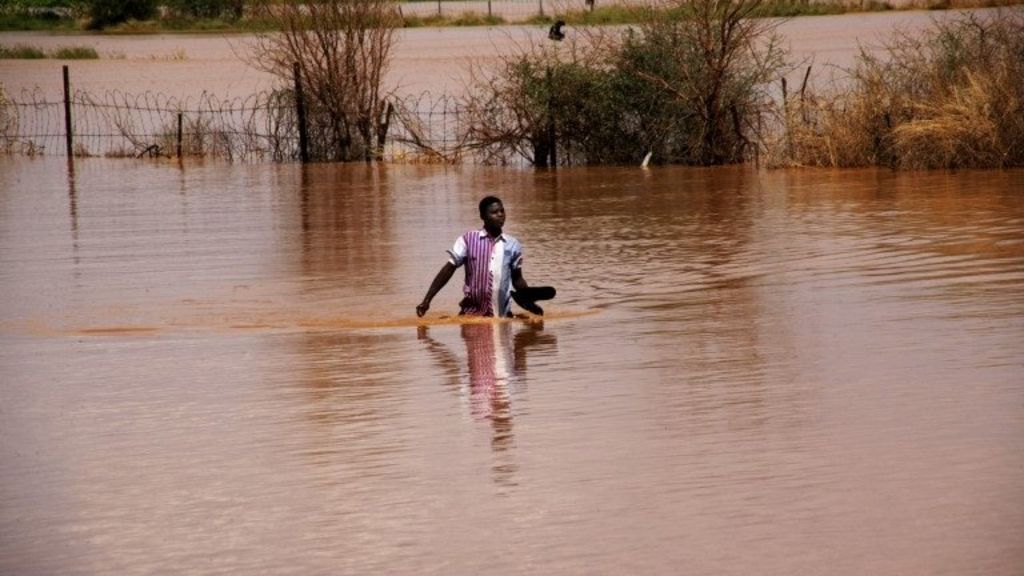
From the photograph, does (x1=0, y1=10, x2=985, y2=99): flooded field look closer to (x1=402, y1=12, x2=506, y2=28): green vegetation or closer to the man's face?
(x1=402, y1=12, x2=506, y2=28): green vegetation

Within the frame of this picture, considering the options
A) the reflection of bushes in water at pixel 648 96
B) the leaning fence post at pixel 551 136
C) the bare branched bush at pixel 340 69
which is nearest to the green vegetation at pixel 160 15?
the bare branched bush at pixel 340 69

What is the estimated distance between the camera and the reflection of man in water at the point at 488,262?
1407 centimetres

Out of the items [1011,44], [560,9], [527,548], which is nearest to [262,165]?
[1011,44]

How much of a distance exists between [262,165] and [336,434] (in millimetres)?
23344

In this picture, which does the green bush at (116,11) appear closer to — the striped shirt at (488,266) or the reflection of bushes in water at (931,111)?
the reflection of bushes in water at (931,111)

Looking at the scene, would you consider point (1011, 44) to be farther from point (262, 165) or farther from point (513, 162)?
point (262, 165)

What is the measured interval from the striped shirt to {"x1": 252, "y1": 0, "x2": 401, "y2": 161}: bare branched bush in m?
19.0

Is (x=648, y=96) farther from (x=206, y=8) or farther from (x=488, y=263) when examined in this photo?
(x=206, y=8)

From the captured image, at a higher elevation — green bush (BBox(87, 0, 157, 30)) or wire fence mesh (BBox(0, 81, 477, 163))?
green bush (BBox(87, 0, 157, 30))

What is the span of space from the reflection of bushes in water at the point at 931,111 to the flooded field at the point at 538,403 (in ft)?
16.1

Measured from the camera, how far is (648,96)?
3048 centimetres

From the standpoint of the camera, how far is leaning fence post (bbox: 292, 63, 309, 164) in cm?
3294

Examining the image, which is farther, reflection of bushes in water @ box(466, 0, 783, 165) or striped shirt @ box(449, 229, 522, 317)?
reflection of bushes in water @ box(466, 0, 783, 165)

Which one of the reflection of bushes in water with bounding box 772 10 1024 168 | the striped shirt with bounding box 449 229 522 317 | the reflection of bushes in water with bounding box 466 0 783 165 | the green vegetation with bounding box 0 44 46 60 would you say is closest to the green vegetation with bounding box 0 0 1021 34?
the green vegetation with bounding box 0 44 46 60
